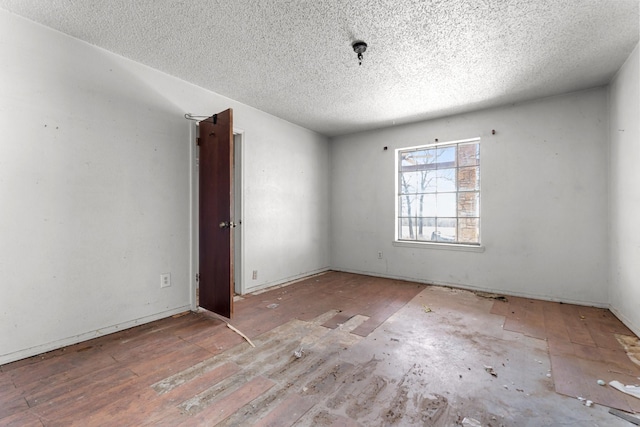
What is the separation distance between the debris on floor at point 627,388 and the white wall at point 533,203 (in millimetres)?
1972

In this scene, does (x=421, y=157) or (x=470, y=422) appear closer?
(x=470, y=422)

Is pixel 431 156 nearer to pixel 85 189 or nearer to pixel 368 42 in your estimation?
pixel 368 42

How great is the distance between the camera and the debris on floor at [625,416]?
1.49 metres

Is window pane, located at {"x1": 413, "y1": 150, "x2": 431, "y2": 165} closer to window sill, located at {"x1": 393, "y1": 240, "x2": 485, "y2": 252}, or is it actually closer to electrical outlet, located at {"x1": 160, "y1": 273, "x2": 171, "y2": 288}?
window sill, located at {"x1": 393, "y1": 240, "x2": 485, "y2": 252}

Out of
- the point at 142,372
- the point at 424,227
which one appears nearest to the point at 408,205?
the point at 424,227

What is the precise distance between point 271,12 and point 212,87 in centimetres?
153

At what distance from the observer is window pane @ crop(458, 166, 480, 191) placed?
414cm

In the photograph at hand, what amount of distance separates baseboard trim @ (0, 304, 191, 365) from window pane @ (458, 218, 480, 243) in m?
3.85

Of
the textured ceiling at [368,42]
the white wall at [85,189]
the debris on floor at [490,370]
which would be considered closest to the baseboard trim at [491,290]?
the debris on floor at [490,370]

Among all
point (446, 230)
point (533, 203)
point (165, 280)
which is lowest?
point (165, 280)

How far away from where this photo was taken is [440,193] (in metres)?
4.44

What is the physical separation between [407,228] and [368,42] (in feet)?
10.1

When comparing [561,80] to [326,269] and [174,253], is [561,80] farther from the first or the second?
[174,253]

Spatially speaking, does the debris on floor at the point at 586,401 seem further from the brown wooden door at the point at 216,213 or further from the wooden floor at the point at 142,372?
the brown wooden door at the point at 216,213
